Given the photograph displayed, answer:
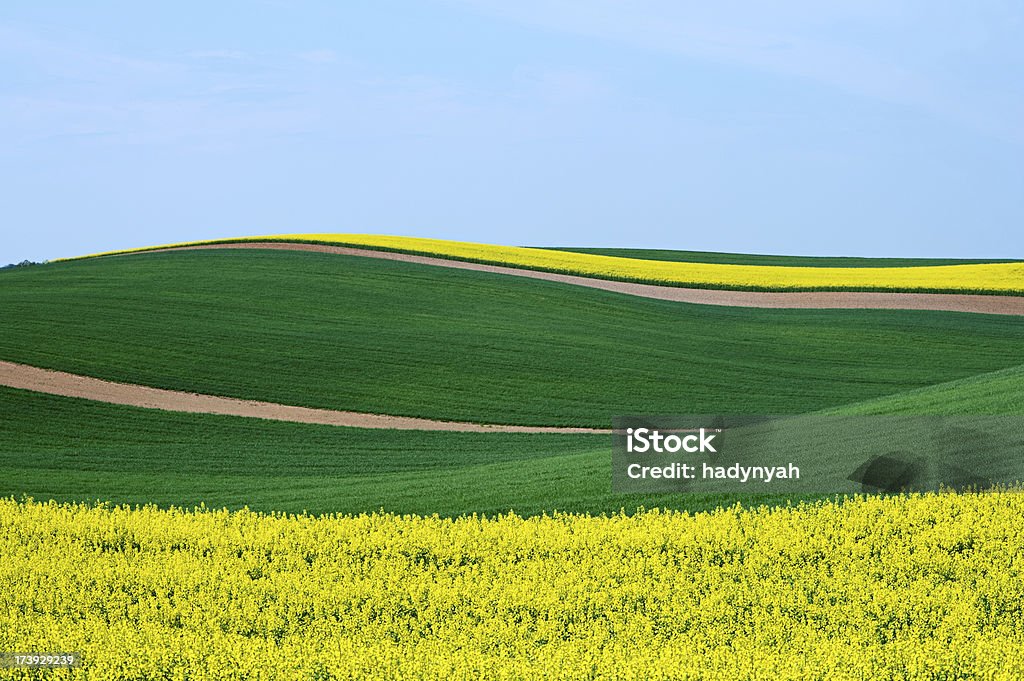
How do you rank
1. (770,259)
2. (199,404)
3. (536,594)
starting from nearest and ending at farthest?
(536,594) → (199,404) → (770,259)

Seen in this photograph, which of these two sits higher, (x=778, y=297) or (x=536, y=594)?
(x=778, y=297)

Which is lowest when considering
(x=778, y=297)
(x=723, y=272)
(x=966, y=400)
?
(x=966, y=400)

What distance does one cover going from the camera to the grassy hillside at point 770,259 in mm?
85000

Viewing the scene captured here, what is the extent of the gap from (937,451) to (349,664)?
10.9m

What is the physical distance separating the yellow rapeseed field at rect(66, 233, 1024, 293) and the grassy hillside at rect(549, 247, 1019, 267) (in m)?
14.0

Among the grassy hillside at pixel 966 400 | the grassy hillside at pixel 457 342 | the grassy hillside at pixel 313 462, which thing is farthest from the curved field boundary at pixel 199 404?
the grassy hillside at pixel 966 400

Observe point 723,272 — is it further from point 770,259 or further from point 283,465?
point 283,465

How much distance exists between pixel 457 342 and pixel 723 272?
1195 inches

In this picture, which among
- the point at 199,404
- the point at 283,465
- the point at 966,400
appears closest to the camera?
the point at 966,400

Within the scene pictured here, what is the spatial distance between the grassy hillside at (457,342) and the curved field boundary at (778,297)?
2031mm

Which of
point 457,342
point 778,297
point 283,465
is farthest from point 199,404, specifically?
point 778,297

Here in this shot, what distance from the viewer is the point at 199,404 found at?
106 ft

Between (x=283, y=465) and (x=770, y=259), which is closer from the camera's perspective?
(x=283, y=465)

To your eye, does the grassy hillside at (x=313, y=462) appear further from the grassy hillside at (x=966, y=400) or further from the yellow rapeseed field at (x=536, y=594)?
the yellow rapeseed field at (x=536, y=594)
